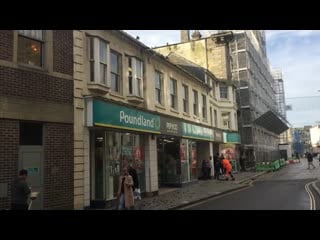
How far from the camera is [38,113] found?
12.6 meters

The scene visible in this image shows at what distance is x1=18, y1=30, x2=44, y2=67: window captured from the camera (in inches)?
488

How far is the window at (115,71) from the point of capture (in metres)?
17.3

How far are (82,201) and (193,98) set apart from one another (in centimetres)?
1530

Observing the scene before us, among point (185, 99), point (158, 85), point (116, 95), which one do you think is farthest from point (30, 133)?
point (185, 99)

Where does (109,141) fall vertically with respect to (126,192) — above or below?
above

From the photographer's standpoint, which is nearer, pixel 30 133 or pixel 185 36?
pixel 30 133

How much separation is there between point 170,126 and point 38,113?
33.6 ft

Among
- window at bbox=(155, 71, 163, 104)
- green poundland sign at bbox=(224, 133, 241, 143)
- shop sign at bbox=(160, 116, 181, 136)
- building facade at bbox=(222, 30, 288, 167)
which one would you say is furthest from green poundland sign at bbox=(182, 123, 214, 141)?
building facade at bbox=(222, 30, 288, 167)

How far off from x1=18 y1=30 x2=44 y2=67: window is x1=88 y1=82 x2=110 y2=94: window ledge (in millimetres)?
2300

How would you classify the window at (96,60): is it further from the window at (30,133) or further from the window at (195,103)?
the window at (195,103)

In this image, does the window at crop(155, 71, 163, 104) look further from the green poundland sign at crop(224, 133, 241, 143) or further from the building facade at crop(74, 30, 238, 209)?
the green poundland sign at crop(224, 133, 241, 143)

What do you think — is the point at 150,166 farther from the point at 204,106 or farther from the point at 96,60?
the point at 204,106
